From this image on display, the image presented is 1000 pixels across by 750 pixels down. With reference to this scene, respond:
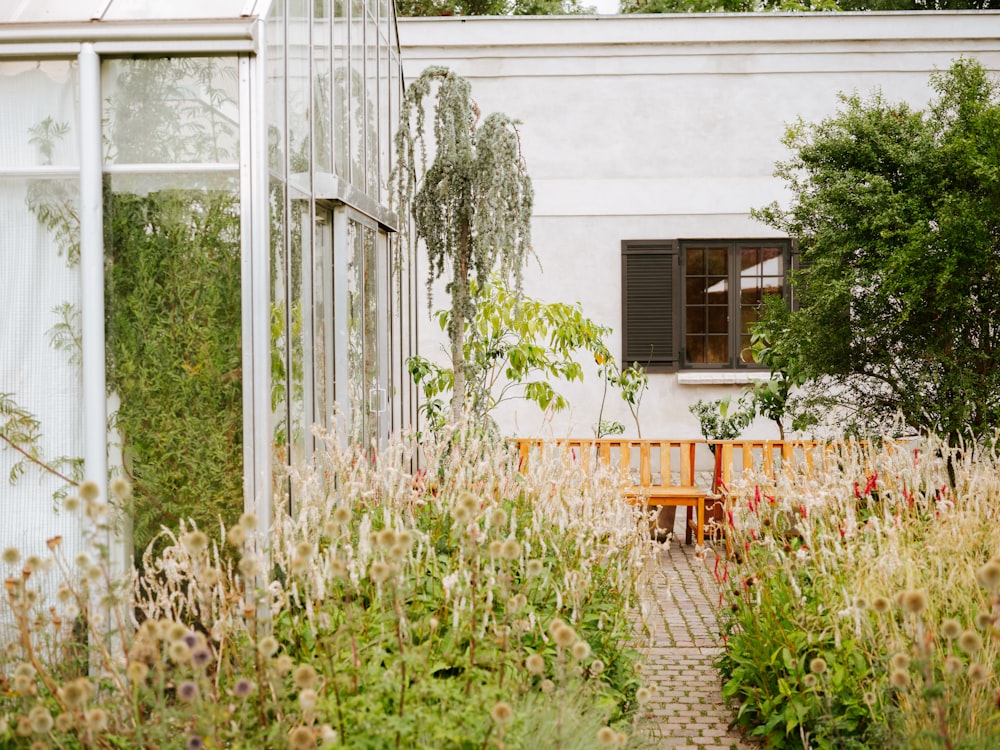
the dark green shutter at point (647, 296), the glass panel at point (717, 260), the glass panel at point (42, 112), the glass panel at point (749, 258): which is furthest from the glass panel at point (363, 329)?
the glass panel at point (749, 258)

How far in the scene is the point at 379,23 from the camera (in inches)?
337

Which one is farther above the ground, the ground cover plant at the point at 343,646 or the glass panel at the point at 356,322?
the glass panel at the point at 356,322

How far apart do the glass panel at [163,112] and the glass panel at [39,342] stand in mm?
355

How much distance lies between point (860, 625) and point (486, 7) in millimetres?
21162

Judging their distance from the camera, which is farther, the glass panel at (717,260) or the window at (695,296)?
the glass panel at (717,260)

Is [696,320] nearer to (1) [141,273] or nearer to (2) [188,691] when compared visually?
(1) [141,273]

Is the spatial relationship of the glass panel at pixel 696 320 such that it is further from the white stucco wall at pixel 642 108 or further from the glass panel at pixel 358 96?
the glass panel at pixel 358 96

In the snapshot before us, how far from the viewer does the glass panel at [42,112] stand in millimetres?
4672

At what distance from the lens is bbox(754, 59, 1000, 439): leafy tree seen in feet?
23.3

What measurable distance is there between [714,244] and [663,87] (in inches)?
76.6

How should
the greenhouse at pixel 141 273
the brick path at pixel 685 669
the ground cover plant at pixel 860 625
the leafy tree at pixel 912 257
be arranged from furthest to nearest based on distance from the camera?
1. the leafy tree at pixel 912 257
2. the greenhouse at pixel 141 273
3. the brick path at pixel 685 669
4. the ground cover plant at pixel 860 625

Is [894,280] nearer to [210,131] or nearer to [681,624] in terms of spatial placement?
[681,624]

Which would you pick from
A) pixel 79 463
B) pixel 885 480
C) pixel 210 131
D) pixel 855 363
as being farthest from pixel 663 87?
pixel 79 463

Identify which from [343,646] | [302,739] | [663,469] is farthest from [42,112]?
[663,469]
